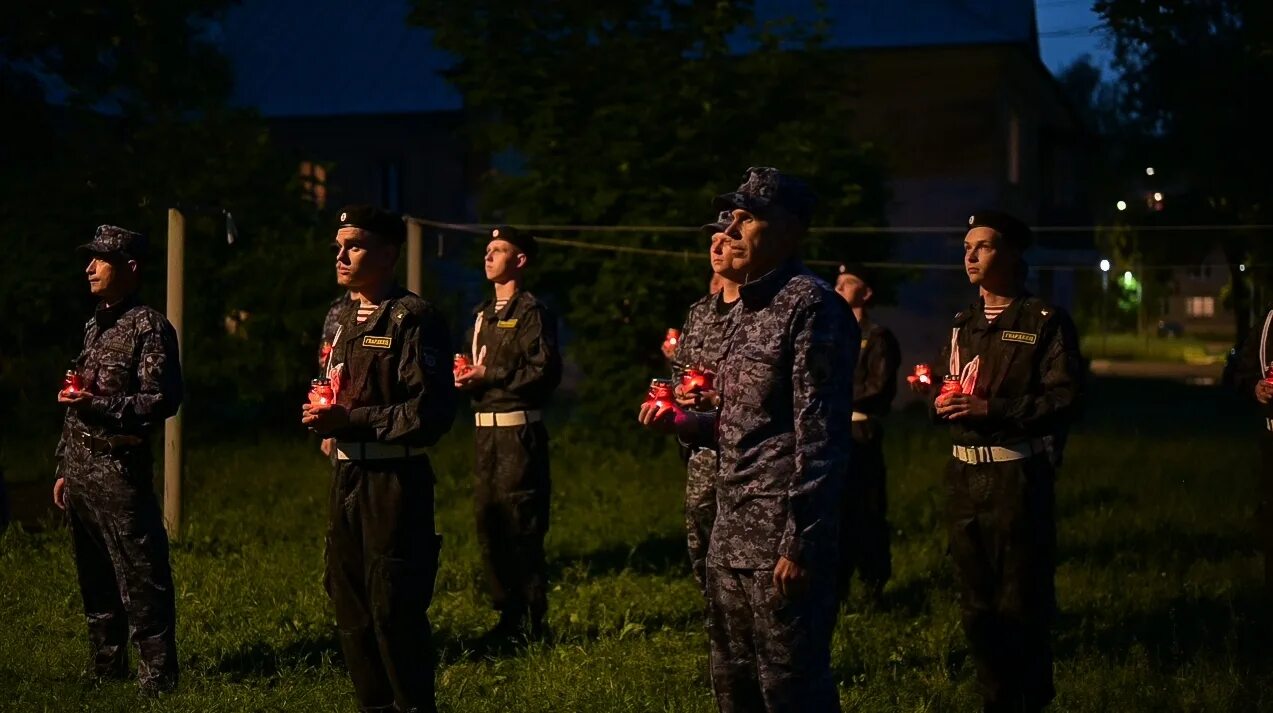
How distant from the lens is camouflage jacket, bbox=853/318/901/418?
9.77 meters

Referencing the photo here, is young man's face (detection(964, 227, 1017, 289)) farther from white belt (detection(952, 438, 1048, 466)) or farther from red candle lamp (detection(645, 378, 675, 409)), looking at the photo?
red candle lamp (detection(645, 378, 675, 409))

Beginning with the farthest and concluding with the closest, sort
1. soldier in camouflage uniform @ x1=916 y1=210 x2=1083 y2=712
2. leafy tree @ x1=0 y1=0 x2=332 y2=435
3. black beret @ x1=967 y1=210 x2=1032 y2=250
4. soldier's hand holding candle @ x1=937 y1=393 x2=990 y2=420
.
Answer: leafy tree @ x1=0 y1=0 x2=332 y2=435 → black beret @ x1=967 y1=210 x2=1032 y2=250 → soldier in camouflage uniform @ x1=916 y1=210 x2=1083 y2=712 → soldier's hand holding candle @ x1=937 y1=393 x2=990 y2=420

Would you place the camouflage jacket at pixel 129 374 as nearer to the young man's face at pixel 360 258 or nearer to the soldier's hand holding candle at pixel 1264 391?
the young man's face at pixel 360 258

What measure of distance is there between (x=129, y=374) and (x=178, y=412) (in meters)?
4.61

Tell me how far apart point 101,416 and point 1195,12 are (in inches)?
768

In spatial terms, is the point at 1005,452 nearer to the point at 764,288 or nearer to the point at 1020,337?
the point at 1020,337

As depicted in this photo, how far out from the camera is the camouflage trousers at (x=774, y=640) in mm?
4812

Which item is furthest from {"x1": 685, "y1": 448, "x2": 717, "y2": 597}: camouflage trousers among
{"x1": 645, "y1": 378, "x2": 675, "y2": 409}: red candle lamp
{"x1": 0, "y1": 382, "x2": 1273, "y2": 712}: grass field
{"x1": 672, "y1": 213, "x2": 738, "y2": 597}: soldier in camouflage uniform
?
{"x1": 645, "y1": 378, "x2": 675, "y2": 409}: red candle lamp

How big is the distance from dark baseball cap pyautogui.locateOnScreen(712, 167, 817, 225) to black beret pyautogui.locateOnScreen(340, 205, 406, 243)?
166 centimetres

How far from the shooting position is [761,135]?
18.5m

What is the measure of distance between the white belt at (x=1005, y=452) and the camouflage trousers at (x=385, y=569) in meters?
2.28

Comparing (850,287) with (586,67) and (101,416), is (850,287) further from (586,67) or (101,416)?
(586,67)

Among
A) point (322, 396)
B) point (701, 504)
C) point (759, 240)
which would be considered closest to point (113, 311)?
point (322, 396)

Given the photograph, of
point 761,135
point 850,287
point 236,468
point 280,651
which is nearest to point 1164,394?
point 761,135
